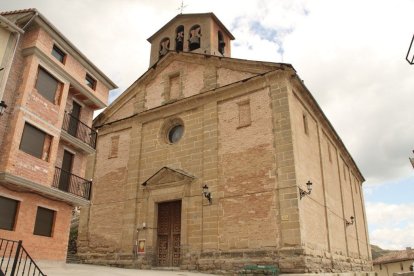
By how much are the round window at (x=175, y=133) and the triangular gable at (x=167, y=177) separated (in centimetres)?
175

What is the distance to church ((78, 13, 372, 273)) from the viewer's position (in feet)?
45.1

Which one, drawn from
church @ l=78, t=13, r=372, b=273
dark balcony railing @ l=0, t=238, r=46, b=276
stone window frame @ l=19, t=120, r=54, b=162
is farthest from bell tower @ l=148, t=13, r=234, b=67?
dark balcony railing @ l=0, t=238, r=46, b=276

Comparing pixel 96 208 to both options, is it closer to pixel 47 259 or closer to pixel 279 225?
pixel 47 259

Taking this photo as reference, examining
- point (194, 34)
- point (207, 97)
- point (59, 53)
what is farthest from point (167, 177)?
point (194, 34)

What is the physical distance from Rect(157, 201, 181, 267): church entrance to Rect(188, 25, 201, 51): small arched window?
9506 mm

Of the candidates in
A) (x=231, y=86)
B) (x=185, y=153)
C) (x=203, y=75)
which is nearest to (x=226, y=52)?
(x=203, y=75)

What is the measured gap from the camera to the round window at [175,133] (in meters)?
17.8

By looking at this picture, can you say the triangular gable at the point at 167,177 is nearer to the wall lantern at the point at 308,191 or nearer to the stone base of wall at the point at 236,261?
the stone base of wall at the point at 236,261

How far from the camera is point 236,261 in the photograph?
13508mm

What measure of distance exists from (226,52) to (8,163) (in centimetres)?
1445

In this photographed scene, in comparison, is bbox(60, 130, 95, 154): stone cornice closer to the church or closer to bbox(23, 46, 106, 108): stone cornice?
bbox(23, 46, 106, 108): stone cornice

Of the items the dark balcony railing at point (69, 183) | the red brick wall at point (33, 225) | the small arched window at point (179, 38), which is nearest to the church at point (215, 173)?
the small arched window at point (179, 38)

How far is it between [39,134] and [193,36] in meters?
11.3

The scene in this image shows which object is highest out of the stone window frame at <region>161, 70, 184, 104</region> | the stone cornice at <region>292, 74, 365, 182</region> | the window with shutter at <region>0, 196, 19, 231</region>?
the stone window frame at <region>161, 70, 184, 104</region>
